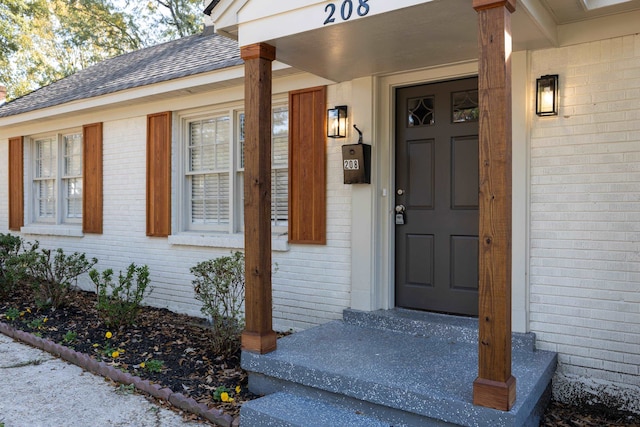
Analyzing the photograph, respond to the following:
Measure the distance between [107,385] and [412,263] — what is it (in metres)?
2.83

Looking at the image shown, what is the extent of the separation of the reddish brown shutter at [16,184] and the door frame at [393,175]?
6752 mm

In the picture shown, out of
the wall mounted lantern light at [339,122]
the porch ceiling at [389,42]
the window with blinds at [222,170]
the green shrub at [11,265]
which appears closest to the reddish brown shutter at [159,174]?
the window with blinds at [222,170]

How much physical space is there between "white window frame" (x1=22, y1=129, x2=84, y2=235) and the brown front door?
5.37 m

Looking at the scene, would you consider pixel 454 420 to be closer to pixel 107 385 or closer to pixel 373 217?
pixel 373 217

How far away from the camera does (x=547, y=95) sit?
12.3 feet

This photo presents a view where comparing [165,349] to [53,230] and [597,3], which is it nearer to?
[53,230]

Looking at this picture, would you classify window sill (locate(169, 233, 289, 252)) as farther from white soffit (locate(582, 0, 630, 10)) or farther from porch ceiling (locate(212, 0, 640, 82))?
white soffit (locate(582, 0, 630, 10))

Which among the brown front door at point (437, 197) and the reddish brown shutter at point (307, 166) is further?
the reddish brown shutter at point (307, 166)

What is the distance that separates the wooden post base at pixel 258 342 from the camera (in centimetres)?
372

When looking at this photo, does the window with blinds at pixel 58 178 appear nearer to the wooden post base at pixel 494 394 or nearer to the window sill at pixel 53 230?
the window sill at pixel 53 230

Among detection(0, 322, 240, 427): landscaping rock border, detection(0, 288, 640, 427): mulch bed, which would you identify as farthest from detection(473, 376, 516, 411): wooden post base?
detection(0, 322, 240, 427): landscaping rock border

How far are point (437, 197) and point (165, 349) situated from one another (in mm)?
2985

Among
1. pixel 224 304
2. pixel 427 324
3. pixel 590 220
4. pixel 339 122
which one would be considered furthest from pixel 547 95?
pixel 224 304

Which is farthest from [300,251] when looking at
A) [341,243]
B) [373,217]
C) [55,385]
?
[55,385]
